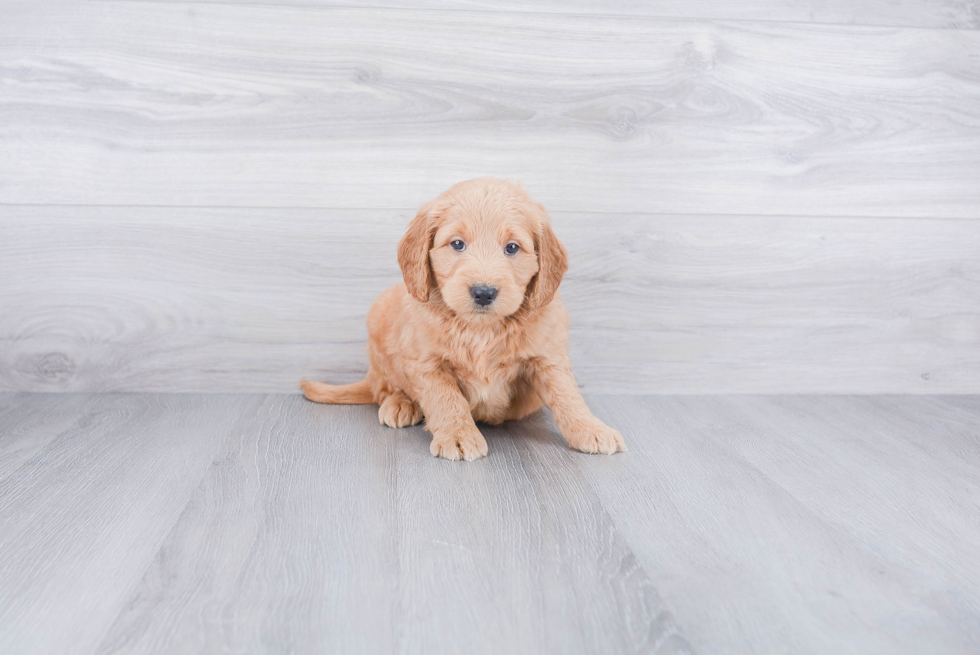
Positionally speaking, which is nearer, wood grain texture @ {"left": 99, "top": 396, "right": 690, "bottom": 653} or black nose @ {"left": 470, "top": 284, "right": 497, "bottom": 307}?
wood grain texture @ {"left": 99, "top": 396, "right": 690, "bottom": 653}

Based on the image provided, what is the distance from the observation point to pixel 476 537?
1.26 m

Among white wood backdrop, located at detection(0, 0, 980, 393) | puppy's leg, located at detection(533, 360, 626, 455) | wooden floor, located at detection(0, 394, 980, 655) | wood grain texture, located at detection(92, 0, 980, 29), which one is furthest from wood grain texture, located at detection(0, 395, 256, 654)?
wood grain texture, located at detection(92, 0, 980, 29)

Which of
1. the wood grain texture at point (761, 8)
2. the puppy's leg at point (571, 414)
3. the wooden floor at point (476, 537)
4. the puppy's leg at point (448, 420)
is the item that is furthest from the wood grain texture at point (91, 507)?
the wood grain texture at point (761, 8)

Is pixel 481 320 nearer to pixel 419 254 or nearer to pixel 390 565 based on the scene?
pixel 419 254

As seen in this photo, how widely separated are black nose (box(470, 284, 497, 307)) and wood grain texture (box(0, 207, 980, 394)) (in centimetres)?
65

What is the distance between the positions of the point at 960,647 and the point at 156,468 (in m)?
1.49

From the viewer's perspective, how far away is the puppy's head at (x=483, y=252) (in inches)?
61.8

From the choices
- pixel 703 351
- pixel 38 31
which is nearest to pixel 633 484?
pixel 703 351

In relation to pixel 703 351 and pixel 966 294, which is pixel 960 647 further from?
pixel 966 294

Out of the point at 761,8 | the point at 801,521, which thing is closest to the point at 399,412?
the point at 801,521

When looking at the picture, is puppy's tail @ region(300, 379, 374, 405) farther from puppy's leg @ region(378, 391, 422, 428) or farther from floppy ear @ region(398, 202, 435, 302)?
floppy ear @ region(398, 202, 435, 302)

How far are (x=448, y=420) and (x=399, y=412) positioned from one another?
25 centimetres

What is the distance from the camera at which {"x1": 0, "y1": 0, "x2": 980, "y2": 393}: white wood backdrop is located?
2.04 meters

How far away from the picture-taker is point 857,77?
217cm
